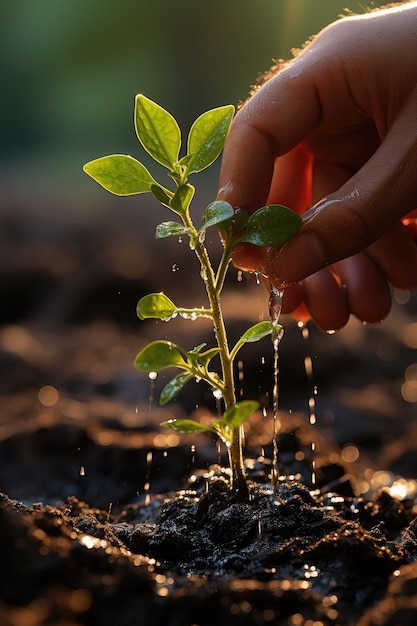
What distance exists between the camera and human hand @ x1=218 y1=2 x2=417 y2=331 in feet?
3.82

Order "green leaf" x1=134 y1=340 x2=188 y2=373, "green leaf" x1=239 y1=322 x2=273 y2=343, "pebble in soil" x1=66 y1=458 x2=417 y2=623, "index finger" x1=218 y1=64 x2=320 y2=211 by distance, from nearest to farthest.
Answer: "pebble in soil" x1=66 y1=458 x2=417 y2=623
"green leaf" x1=134 y1=340 x2=188 y2=373
"green leaf" x1=239 y1=322 x2=273 y2=343
"index finger" x1=218 y1=64 x2=320 y2=211

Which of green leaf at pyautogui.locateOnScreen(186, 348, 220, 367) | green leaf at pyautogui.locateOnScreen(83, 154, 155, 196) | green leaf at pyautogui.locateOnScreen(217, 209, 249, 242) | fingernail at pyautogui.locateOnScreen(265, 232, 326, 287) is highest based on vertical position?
green leaf at pyautogui.locateOnScreen(83, 154, 155, 196)

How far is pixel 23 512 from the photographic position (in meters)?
1.01

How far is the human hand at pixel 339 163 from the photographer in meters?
1.16

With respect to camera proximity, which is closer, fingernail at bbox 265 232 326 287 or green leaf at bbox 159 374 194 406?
green leaf at bbox 159 374 194 406

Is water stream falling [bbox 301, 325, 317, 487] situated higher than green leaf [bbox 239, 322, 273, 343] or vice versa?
green leaf [bbox 239, 322, 273, 343]

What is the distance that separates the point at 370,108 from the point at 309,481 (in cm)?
86

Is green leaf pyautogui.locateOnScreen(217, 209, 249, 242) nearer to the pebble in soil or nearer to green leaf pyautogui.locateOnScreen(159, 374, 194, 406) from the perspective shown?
green leaf pyautogui.locateOnScreen(159, 374, 194, 406)

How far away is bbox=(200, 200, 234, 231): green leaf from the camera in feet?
3.28

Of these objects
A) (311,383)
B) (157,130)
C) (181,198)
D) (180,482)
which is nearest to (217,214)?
(181,198)

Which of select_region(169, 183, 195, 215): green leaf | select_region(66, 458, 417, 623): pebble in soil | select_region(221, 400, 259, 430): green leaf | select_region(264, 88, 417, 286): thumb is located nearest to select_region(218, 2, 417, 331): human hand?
select_region(264, 88, 417, 286): thumb

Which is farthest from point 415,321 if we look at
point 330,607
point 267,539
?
point 330,607

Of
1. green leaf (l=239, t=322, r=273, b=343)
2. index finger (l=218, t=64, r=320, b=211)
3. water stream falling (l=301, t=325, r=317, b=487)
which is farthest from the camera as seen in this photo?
water stream falling (l=301, t=325, r=317, b=487)

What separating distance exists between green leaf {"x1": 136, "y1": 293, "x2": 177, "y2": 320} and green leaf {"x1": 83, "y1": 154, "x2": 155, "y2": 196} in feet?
0.60
